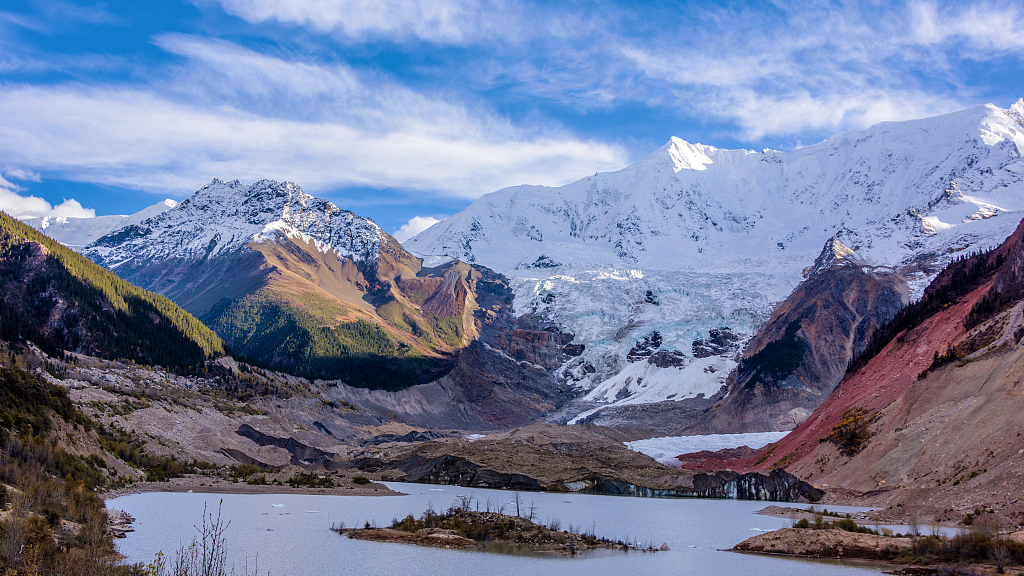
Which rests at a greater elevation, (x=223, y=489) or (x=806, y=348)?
(x=806, y=348)

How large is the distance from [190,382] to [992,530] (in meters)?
105

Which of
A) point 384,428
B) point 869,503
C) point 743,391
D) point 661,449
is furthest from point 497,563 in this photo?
point 743,391

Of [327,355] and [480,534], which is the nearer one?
[480,534]

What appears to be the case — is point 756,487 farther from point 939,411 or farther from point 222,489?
point 222,489

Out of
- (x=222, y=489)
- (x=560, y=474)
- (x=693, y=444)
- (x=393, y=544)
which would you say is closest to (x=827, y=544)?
(x=393, y=544)

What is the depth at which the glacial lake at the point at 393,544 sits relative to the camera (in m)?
33.4

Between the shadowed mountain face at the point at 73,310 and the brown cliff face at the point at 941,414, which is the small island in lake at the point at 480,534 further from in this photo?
the shadowed mountain face at the point at 73,310

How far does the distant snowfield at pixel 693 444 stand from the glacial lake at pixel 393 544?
6244 centimetres

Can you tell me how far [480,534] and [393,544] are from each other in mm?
5321

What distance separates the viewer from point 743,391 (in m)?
164

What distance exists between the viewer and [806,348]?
17012 centimetres

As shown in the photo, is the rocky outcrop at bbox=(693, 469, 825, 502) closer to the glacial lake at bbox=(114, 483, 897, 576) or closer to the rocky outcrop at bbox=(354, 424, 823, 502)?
the rocky outcrop at bbox=(354, 424, 823, 502)

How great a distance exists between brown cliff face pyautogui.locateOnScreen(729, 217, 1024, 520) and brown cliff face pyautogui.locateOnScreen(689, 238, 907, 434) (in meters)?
62.9

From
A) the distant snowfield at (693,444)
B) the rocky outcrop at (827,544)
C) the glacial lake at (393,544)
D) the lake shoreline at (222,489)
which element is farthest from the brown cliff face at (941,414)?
the lake shoreline at (222,489)
